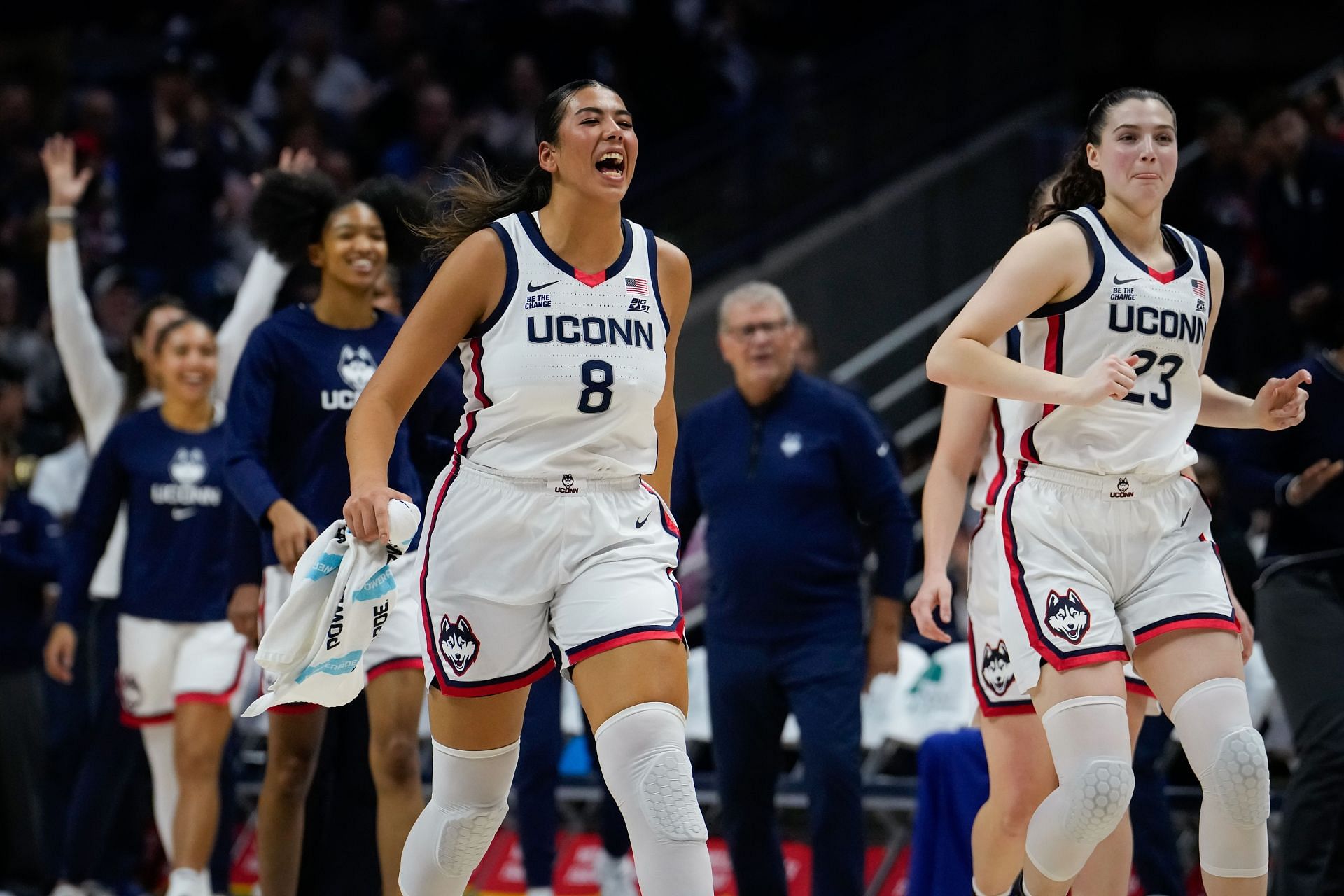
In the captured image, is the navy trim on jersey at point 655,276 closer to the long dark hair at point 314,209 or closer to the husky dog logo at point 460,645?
the husky dog logo at point 460,645

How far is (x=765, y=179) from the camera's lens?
1167 centimetres

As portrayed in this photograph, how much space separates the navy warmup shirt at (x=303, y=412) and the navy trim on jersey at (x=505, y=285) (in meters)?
1.30

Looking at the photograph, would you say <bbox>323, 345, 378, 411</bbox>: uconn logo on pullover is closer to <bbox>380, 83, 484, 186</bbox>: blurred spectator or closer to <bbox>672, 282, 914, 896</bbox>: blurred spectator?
<bbox>672, 282, 914, 896</bbox>: blurred spectator

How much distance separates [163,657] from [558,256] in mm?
3271

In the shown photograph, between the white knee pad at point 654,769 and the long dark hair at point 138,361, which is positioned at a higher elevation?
the long dark hair at point 138,361

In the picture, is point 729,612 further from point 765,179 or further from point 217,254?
point 217,254

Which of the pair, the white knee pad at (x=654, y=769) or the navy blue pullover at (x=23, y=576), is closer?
the white knee pad at (x=654, y=769)

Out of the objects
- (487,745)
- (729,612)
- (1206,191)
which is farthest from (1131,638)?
(1206,191)

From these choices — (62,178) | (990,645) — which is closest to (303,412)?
(990,645)

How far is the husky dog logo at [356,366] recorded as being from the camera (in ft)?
18.5

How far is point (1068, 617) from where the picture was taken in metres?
4.57

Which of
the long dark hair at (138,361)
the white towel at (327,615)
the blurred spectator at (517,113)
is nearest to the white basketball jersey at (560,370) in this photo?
the white towel at (327,615)

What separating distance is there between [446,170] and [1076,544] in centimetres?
201

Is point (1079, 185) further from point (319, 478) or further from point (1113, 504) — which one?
point (319, 478)
